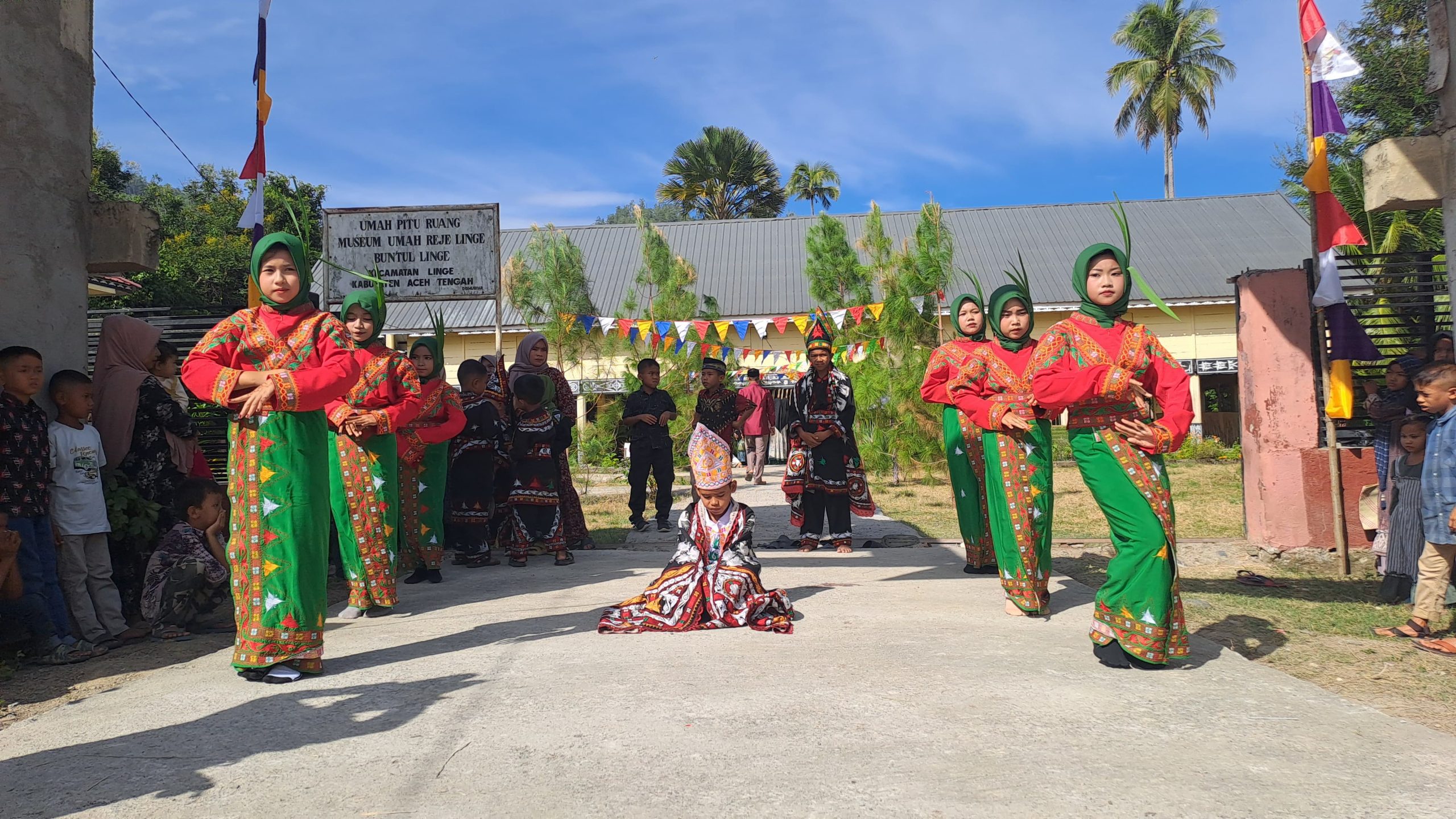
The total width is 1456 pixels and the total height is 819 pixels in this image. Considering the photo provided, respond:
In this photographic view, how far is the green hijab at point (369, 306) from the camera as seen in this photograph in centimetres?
604

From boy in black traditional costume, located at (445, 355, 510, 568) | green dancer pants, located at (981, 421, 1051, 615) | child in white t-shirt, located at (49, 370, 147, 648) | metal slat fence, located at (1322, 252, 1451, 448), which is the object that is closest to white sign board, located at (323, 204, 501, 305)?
boy in black traditional costume, located at (445, 355, 510, 568)

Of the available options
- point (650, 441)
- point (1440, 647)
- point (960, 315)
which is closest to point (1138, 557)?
point (1440, 647)

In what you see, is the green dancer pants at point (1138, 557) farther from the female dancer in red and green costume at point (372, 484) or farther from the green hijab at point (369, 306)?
the green hijab at point (369, 306)

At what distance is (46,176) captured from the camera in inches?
219

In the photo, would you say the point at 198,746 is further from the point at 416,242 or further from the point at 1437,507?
the point at 416,242

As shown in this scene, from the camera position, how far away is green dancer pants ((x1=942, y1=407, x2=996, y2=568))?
662cm

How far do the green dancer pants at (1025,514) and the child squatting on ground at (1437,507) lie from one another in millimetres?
1800

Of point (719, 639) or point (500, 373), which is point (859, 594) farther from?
point (500, 373)

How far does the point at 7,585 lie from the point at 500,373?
13.0 feet

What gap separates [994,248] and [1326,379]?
20019 millimetres

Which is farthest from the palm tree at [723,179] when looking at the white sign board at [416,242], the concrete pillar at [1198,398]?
the white sign board at [416,242]

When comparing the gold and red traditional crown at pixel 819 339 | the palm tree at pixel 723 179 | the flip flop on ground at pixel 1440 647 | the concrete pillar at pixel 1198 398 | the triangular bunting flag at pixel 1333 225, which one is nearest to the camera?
the flip flop on ground at pixel 1440 647

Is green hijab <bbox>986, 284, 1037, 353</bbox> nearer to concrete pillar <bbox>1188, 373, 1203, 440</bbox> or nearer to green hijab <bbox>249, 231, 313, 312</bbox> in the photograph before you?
green hijab <bbox>249, 231, 313, 312</bbox>

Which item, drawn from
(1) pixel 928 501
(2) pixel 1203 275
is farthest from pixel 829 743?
(2) pixel 1203 275
